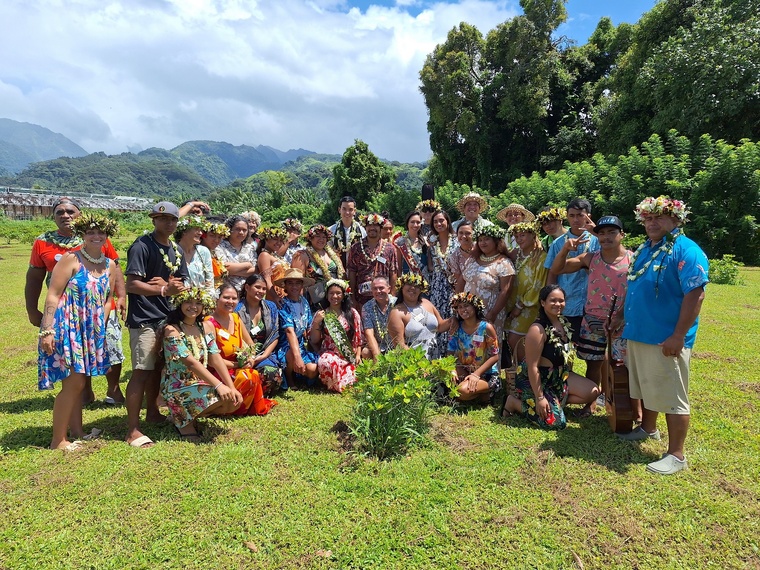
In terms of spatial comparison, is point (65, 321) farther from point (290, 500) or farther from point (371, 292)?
point (371, 292)

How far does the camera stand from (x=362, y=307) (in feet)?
18.6

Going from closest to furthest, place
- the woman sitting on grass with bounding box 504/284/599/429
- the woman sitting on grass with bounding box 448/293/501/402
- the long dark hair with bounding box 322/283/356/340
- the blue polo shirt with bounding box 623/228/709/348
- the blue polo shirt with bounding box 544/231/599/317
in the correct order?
the blue polo shirt with bounding box 623/228/709/348 → the woman sitting on grass with bounding box 504/284/599/429 → the blue polo shirt with bounding box 544/231/599/317 → the woman sitting on grass with bounding box 448/293/501/402 → the long dark hair with bounding box 322/283/356/340

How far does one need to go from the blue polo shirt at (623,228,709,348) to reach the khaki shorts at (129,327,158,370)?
13.2 feet

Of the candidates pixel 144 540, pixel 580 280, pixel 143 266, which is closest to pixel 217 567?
pixel 144 540

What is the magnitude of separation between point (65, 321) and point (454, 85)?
2543 cm

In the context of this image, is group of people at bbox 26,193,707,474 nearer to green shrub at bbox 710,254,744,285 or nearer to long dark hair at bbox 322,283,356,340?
long dark hair at bbox 322,283,356,340

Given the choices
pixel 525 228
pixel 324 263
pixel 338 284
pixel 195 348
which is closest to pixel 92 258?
pixel 195 348

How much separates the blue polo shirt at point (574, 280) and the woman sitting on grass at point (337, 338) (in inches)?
92.1

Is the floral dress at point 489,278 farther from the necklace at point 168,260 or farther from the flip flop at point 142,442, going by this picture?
the flip flop at point 142,442

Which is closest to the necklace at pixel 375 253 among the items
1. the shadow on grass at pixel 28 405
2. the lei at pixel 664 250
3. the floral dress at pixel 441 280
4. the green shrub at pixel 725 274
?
the floral dress at pixel 441 280

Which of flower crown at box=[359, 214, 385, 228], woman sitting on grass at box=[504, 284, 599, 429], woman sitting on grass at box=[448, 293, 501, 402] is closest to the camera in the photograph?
woman sitting on grass at box=[504, 284, 599, 429]

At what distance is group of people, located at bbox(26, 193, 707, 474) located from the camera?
3645 millimetres

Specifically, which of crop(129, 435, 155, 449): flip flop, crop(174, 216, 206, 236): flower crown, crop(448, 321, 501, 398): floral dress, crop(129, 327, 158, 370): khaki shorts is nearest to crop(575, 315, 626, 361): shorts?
crop(448, 321, 501, 398): floral dress

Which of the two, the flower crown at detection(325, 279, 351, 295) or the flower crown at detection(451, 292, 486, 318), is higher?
the flower crown at detection(325, 279, 351, 295)
